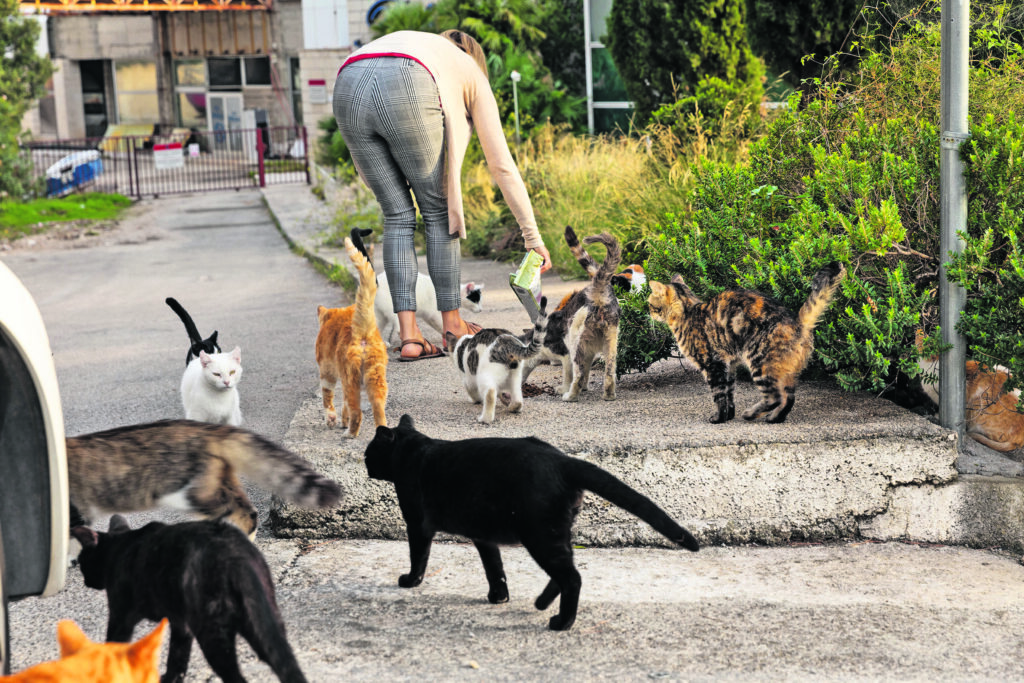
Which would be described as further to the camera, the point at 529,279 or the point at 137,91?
the point at 137,91

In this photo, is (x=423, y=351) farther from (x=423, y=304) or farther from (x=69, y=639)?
(x=69, y=639)

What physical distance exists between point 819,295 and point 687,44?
10026 millimetres

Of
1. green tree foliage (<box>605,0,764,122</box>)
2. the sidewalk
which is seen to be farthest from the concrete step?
green tree foliage (<box>605,0,764,122</box>)

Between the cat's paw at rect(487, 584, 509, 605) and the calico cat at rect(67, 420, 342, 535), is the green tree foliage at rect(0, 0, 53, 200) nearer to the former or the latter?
the calico cat at rect(67, 420, 342, 535)

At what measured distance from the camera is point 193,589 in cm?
261

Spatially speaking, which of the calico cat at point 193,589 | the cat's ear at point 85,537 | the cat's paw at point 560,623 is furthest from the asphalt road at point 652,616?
the cat's ear at point 85,537

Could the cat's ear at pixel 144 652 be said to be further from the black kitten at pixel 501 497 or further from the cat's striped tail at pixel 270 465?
the black kitten at pixel 501 497

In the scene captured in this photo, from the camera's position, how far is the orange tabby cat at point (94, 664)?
2.24m

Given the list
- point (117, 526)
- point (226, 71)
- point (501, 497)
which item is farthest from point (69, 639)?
point (226, 71)

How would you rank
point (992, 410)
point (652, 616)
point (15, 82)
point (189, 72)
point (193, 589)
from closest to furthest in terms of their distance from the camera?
point (193, 589), point (652, 616), point (992, 410), point (15, 82), point (189, 72)

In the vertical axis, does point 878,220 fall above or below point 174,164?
below

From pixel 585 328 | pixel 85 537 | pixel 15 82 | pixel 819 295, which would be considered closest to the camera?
pixel 85 537

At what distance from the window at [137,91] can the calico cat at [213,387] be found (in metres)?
36.3

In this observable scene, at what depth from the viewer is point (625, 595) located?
363 cm
